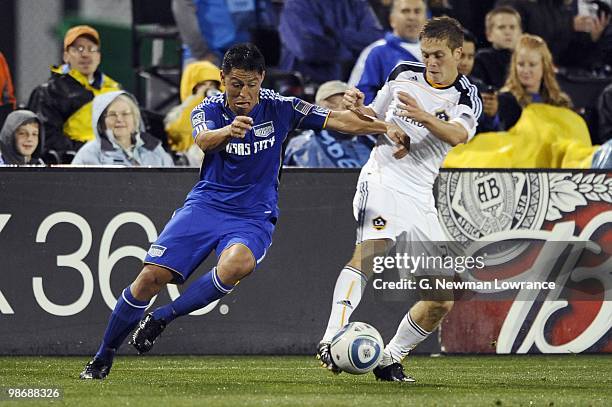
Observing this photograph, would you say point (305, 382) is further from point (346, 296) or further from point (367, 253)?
point (367, 253)

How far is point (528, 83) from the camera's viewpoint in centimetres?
1112

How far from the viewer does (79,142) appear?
35.1 ft

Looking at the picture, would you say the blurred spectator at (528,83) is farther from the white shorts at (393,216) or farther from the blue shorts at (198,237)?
the blue shorts at (198,237)

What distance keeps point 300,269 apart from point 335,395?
8.88 ft

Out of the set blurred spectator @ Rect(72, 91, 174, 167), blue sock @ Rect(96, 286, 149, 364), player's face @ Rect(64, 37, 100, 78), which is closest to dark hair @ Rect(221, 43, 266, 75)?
blue sock @ Rect(96, 286, 149, 364)

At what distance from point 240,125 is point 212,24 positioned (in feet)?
17.0

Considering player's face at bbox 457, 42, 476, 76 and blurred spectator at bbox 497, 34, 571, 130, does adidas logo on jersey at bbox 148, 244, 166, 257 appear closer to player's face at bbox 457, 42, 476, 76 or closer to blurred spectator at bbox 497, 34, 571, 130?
player's face at bbox 457, 42, 476, 76

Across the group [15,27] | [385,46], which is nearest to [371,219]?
[385,46]

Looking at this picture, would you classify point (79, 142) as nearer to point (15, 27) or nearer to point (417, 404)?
point (15, 27)

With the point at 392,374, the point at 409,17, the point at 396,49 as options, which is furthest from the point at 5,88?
the point at 392,374

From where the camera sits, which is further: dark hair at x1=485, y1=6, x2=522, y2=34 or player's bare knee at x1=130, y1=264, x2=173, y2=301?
dark hair at x1=485, y1=6, x2=522, y2=34

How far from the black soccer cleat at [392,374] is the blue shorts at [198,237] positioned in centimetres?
99

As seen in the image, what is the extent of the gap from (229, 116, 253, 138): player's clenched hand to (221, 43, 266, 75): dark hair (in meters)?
0.43

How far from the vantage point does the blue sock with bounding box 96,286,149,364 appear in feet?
24.6
